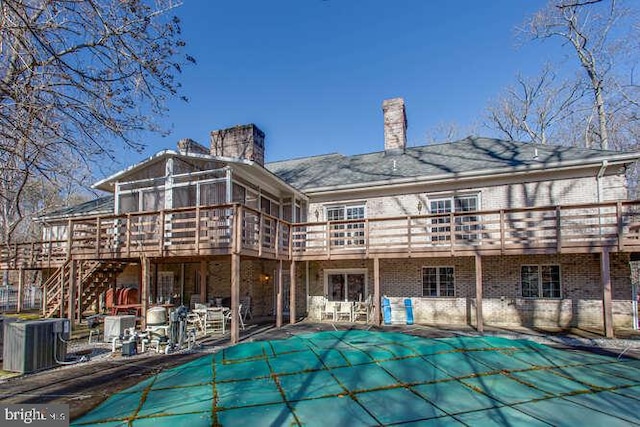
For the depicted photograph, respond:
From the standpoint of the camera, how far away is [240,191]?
12.8 m

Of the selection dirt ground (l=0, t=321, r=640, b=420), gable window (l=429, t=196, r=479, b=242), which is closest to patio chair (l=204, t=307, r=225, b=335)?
dirt ground (l=0, t=321, r=640, b=420)

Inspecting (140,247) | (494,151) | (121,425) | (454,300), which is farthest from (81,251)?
(494,151)

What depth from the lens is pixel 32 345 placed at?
753 cm

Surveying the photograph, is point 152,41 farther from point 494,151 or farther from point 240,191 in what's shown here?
point 494,151

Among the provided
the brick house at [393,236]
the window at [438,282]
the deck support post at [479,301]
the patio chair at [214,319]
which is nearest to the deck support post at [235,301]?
the brick house at [393,236]

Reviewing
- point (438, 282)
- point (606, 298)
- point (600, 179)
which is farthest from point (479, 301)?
point (600, 179)

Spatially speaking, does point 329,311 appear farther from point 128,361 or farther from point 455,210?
point 128,361

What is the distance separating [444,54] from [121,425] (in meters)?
16.5

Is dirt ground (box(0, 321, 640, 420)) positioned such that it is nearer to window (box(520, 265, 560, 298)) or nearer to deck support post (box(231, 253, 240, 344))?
deck support post (box(231, 253, 240, 344))

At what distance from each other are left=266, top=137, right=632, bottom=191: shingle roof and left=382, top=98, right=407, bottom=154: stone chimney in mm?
446

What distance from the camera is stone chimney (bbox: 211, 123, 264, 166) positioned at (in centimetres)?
1641

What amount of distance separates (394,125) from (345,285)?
818cm

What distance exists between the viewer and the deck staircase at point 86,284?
12.9 m

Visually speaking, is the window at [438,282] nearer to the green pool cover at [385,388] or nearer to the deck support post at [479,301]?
the deck support post at [479,301]
